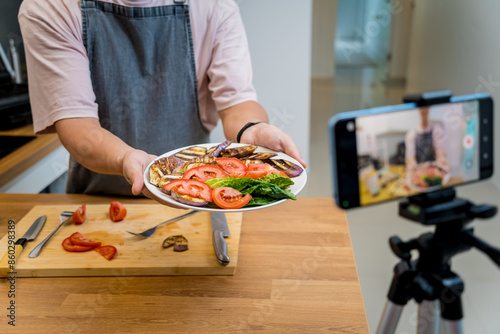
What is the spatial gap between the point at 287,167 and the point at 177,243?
273 mm

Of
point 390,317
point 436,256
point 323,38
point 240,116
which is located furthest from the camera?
point 323,38

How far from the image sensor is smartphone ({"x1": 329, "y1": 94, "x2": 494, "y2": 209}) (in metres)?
0.54

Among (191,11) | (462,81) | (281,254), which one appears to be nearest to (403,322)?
(281,254)

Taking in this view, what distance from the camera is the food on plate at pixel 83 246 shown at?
919 millimetres

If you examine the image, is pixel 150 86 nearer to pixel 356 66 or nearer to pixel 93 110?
pixel 93 110

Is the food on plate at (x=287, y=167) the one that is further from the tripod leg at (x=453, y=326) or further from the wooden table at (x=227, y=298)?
the tripod leg at (x=453, y=326)

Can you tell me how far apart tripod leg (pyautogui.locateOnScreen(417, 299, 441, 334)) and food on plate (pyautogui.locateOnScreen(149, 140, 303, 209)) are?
0.86ft

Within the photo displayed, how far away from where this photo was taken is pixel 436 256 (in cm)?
63

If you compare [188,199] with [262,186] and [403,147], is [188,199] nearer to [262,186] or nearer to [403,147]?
[262,186]

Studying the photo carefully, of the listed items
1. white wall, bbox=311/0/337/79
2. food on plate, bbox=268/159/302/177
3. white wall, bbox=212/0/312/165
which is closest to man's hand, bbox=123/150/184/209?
food on plate, bbox=268/159/302/177

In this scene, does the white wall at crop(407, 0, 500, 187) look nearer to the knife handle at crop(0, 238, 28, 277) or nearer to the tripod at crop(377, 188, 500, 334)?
the tripod at crop(377, 188, 500, 334)

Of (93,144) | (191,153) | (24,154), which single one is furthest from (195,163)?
(24,154)

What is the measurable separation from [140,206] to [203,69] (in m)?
0.46

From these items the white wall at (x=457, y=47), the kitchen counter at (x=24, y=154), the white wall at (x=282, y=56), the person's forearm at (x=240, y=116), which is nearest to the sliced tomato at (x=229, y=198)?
the person's forearm at (x=240, y=116)
